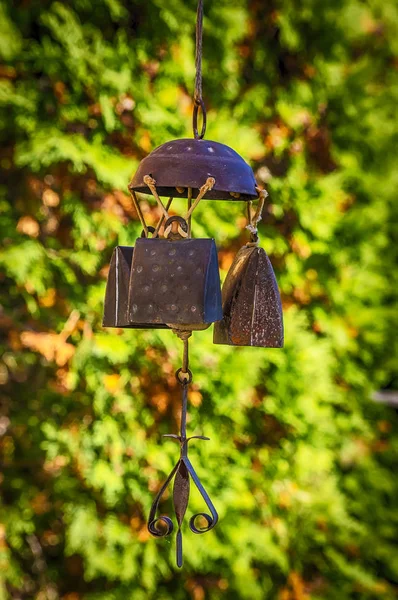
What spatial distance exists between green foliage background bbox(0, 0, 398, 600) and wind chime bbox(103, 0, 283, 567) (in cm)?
128

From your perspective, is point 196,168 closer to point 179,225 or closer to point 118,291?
point 179,225

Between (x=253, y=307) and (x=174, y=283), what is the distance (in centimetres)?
26

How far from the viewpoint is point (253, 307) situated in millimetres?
1608

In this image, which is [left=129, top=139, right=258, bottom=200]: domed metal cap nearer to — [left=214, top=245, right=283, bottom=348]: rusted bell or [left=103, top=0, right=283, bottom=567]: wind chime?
[left=103, top=0, right=283, bottom=567]: wind chime

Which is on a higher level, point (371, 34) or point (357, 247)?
point (371, 34)

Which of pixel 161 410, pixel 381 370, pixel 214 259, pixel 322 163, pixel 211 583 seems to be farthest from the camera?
pixel 381 370

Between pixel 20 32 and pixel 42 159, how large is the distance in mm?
559

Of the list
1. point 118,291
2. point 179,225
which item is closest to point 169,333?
point 118,291

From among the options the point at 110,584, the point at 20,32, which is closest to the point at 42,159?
the point at 20,32

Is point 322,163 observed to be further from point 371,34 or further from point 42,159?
point 42,159

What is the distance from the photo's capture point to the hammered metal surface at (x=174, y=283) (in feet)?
4.65

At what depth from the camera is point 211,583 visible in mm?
3234

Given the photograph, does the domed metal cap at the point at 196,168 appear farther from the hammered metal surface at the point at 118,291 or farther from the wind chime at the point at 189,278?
the hammered metal surface at the point at 118,291

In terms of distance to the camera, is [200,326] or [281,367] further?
[281,367]
